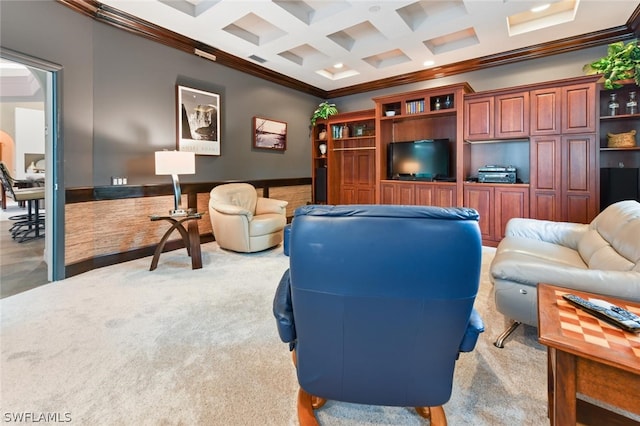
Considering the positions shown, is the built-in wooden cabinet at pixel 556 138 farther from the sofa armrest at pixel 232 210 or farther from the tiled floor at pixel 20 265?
the tiled floor at pixel 20 265

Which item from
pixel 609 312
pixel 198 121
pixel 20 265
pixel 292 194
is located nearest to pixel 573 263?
pixel 609 312

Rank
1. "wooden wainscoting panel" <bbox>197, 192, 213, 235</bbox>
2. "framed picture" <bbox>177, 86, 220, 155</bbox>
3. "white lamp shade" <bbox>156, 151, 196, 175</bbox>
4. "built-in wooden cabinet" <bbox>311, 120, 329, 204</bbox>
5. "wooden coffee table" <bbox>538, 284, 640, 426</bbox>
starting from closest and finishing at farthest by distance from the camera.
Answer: "wooden coffee table" <bbox>538, 284, 640, 426</bbox> < "white lamp shade" <bbox>156, 151, 196, 175</bbox> < "framed picture" <bbox>177, 86, 220, 155</bbox> < "wooden wainscoting panel" <bbox>197, 192, 213, 235</bbox> < "built-in wooden cabinet" <bbox>311, 120, 329, 204</bbox>

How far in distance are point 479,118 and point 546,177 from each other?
1.22 meters

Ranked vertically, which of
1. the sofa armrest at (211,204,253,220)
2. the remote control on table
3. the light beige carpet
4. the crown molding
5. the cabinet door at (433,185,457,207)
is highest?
the crown molding

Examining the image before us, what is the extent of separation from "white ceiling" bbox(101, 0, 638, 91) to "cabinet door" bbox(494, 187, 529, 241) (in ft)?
6.81

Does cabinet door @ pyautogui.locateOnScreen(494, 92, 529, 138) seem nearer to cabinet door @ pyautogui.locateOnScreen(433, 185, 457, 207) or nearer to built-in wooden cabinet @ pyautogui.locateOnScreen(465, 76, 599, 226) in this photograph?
built-in wooden cabinet @ pyautogui.locateOnScreen(465, 76, 599, 226)

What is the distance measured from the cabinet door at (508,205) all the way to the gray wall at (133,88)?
1.76 meters

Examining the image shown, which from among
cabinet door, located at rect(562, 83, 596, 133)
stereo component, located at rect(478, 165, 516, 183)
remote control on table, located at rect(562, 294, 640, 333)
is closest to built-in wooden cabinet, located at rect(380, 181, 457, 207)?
stereo component, located at rect(478, 165, 516, 183)

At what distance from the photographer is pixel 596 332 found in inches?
40.8

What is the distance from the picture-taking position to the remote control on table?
1044mm

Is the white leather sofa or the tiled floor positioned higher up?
the white leather sofa

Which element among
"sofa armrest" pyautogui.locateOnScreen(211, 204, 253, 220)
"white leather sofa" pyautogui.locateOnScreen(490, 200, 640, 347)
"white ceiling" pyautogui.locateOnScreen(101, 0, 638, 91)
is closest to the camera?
"white leather sofa" pyautogui.locateOnScreen(490, 200, 640, 347)

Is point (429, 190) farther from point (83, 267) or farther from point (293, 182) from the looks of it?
point (83, 267)

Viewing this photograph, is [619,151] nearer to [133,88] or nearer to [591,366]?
[591,366]
